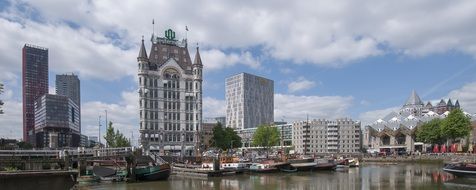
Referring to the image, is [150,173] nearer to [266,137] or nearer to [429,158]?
[429,158]

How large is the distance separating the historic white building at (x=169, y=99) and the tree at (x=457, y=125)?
69.7 m

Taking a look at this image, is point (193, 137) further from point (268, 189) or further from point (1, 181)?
point (1, 181)

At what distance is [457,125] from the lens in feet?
383

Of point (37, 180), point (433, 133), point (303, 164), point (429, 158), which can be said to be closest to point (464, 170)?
point (303, 164)

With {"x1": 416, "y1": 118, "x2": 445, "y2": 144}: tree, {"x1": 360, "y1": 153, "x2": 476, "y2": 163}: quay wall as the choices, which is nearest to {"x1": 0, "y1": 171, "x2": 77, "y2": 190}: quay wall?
{"x1": 360, "y1": 153, "x2": 476, "y2": 163}: quay wall

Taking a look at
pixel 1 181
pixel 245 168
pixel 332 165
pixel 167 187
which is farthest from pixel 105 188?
pixel 332 165

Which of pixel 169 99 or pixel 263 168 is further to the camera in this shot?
pixel 169 99

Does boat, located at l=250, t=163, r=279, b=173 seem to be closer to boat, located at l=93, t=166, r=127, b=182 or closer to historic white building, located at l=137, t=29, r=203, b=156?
boat, located at l=93, t=166, r=127, b=182

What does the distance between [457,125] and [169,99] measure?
79.5 meters

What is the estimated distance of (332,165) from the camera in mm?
89000

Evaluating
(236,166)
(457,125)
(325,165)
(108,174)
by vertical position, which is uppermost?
(457,125)

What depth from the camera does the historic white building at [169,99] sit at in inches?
4751

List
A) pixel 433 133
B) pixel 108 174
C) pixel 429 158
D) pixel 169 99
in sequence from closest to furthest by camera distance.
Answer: pixel 108 174
pixel 429 158
pixel 169 99
pixel 433 133

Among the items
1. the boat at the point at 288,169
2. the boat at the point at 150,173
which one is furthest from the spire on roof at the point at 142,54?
the boat at the point at 150,173
